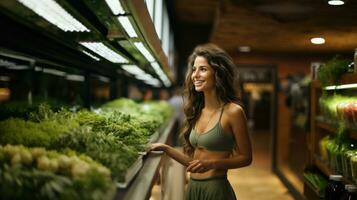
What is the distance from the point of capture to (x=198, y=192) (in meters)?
2.99

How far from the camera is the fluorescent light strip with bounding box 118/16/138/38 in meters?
2.66

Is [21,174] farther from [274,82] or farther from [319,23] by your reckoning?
[274,82]

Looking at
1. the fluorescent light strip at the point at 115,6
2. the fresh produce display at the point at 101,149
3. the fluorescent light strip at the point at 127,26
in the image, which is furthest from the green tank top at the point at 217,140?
the fluorescent light strip at the point at 115,6

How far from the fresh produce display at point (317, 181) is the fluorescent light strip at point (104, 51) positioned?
8.45 feet

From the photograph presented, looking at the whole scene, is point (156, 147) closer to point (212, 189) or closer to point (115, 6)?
point (212, 189)

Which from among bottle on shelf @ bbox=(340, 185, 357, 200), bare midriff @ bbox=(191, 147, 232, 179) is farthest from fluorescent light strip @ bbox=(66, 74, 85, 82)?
bottle on shelf @ bbox=(340, 185, 357, 200)

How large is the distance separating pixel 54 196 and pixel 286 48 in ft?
24.6

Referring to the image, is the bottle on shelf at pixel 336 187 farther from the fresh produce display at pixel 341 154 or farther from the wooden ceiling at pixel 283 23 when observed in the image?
the wooden ceiling at pixel 283 23

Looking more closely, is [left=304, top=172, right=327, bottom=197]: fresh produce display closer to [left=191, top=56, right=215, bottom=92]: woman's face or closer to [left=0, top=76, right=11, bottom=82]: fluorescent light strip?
[left=191, top=56, right=215, bottom=92]: woman's face

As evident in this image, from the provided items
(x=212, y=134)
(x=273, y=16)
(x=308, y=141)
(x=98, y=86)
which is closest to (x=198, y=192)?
(x=212, y=134)

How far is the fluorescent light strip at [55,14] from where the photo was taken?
2.12m

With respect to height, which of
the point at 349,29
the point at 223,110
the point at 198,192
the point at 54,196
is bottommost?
the point at 198,192

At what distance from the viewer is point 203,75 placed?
3033mm

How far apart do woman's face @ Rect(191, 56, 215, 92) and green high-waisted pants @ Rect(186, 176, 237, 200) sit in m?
0.63
